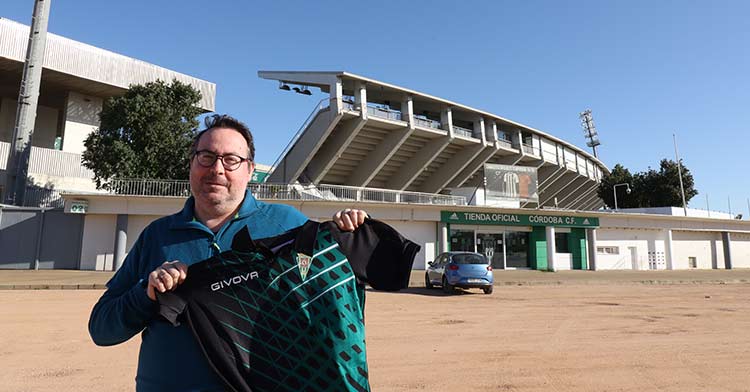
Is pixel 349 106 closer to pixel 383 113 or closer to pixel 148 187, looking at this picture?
pixel 383 113

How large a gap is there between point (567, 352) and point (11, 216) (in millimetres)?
26205

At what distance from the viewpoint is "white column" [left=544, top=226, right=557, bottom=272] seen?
85.5 feet

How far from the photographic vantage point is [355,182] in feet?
112

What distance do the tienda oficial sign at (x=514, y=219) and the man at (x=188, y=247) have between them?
23320 mm

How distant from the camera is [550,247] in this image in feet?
86.5

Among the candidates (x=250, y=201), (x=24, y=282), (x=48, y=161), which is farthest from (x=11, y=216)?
(x=250, y=201)

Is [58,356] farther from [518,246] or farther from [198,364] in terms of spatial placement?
[518,246]

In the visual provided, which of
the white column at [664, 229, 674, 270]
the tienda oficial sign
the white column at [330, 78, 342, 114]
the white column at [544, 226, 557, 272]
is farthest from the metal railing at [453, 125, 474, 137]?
the white column at [664, 229, 674, 270]

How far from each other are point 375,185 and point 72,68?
24.3 m

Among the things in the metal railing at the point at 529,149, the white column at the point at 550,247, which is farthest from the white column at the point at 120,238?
the metal railing at the point at 529,149

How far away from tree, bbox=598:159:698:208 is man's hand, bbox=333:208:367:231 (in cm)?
4967

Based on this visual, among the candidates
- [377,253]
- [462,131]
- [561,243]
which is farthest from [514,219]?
[377,253]

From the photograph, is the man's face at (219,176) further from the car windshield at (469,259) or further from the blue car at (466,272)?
the car windshield at (469,259)

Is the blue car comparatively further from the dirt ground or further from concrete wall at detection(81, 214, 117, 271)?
concrete wall at detection(81, 214, 117, 271)
